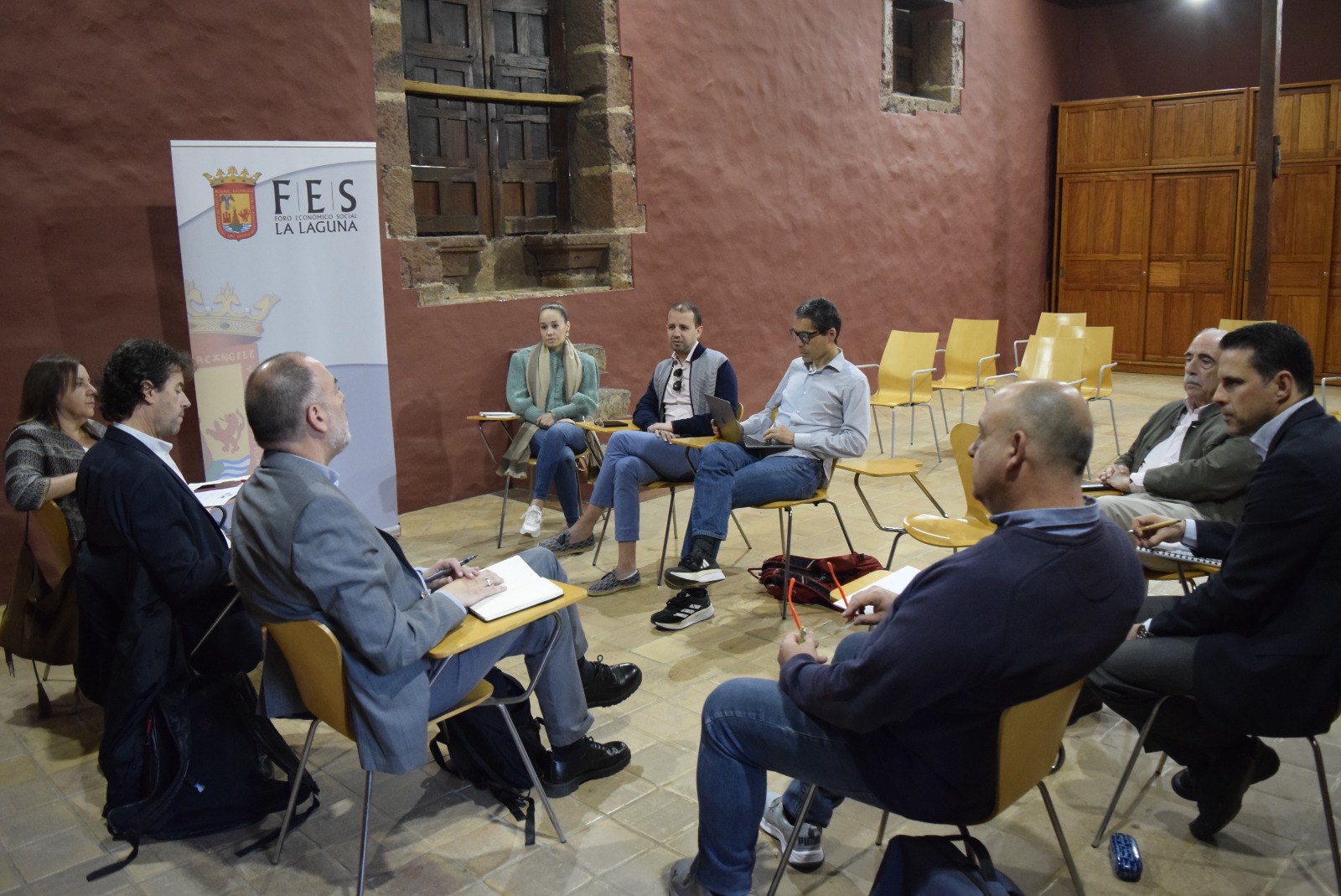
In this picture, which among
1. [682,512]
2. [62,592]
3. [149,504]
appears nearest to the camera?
[149,504]

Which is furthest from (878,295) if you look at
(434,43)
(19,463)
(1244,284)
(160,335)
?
(19,463)

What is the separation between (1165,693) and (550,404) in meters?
3.44

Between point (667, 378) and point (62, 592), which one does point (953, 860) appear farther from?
point (667, 378)

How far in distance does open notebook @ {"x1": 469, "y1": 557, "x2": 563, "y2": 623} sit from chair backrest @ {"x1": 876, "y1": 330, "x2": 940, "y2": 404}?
4.73m

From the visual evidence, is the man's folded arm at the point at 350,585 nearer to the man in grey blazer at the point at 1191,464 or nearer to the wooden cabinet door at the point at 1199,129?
the man in grey blazer at the point at 1191,464

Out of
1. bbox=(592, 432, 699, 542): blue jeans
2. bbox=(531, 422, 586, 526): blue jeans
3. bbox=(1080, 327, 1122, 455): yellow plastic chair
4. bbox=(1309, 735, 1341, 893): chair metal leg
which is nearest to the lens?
bbox=(1309, 735, 1341, 893): chair metal leg

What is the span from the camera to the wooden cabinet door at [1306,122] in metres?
9.05

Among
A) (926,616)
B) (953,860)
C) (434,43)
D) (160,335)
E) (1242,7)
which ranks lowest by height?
(953,860)

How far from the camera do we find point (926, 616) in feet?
5.82

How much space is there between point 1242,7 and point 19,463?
10.6 metres

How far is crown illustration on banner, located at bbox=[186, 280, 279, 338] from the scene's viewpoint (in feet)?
15.0

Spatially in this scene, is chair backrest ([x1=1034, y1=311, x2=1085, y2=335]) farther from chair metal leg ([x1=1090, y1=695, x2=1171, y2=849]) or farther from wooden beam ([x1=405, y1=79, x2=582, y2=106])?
chair metal leg ([x1=1090, y1=695, x2=1171, y2=849])

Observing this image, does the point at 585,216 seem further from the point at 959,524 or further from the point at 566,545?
the point at 959,524

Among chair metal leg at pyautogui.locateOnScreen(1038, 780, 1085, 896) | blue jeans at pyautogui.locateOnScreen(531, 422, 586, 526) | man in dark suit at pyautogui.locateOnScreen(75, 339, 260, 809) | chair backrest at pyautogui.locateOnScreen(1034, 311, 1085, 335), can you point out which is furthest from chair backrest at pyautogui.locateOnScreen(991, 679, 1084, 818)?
chair backrest at pyautogui.locateOnScreen(1034, 311, 1085, 335)
